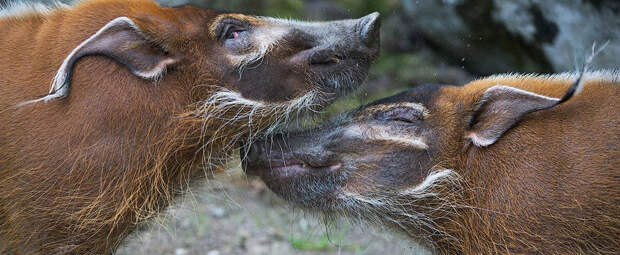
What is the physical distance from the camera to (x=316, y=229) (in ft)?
18.3

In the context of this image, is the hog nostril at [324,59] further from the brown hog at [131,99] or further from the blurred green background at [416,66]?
the blurred green background at [416,66]

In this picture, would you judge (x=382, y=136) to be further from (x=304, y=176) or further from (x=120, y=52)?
(x=120, y=52)

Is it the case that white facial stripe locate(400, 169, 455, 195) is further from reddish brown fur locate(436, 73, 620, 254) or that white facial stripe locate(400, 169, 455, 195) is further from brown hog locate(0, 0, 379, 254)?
brown hog locate(0, 0, 379, 254)

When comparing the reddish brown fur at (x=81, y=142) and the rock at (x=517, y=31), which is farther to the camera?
the rock at (x=517, y=31)

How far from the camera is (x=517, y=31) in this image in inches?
225

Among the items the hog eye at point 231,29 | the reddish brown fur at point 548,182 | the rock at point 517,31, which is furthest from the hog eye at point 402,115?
the rock at point 517,31

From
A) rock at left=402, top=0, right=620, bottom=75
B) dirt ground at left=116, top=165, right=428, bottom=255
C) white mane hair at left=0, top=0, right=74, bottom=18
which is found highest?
white mane hair at left=0, top=0, right=74, bottom=18

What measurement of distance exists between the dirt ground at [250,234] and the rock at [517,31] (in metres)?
1.78

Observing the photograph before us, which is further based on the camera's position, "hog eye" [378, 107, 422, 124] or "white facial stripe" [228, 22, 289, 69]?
"hog eye" [378, 107, 422, 124]

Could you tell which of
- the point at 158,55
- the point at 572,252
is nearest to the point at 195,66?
the point at 158,55

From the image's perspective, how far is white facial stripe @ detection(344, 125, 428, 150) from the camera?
3477 mm

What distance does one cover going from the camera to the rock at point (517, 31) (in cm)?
494

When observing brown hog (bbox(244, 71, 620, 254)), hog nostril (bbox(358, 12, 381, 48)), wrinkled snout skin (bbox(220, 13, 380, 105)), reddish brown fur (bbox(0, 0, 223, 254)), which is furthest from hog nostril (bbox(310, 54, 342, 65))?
reddish brown fur (bbox(0, 0, 223, 254))

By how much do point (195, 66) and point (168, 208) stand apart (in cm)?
76
